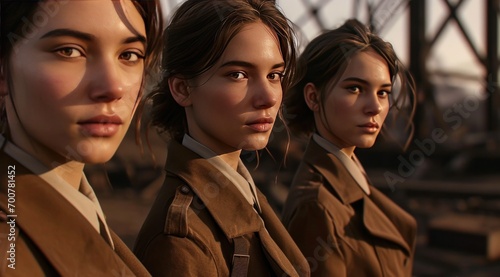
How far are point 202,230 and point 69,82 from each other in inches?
19.5

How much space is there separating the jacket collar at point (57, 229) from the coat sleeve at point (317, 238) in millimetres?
793

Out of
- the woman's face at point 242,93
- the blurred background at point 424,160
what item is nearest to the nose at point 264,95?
the woman's face at point 242,93

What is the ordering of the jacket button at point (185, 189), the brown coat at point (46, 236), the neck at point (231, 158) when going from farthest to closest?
the neck at point (231, 158), the jacket button at point (185, 189), the brown coat at point (46, 236)

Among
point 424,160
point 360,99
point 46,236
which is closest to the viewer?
point 46,236

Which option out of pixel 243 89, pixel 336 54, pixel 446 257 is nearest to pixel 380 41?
pixel 336 54

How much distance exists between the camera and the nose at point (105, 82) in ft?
3.75

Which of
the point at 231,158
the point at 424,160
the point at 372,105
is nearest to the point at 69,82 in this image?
the point at 231,158

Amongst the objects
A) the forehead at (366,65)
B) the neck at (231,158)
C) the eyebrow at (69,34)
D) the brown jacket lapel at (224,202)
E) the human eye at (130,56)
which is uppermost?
the forehead at (366,65)

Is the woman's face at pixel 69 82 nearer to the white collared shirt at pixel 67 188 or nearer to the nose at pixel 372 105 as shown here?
the white collared shirt at pixel 67 188

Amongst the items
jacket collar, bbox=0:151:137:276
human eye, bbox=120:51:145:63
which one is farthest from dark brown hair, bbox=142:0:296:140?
jacket collar, bbox=0:151:137:276

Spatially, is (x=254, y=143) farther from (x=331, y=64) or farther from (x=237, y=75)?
(x=331, y=64)

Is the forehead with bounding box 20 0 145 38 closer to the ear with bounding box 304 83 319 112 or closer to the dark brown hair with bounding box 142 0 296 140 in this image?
the dark brown hair with bounding box 142 0 296 140

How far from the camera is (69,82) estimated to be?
1.13 m

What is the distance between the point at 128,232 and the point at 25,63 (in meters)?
6.36
